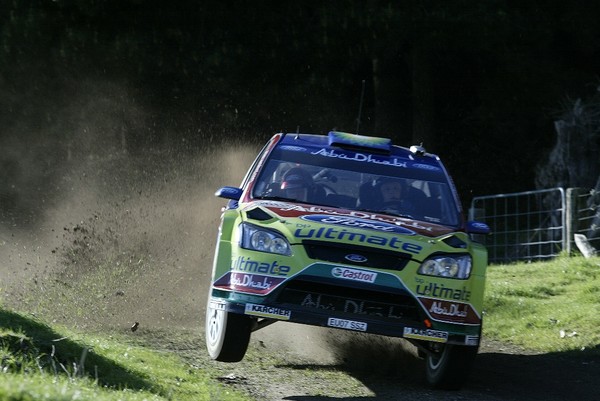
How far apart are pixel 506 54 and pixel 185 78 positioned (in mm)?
7847

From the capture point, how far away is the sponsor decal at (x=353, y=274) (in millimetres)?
8484

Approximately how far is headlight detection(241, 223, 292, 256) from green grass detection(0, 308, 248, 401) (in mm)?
1055

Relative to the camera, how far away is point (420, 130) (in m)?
28.8

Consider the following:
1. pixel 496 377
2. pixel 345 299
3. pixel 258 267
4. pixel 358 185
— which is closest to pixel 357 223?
pixel 345 299

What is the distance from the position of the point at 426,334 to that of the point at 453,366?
1.75ft

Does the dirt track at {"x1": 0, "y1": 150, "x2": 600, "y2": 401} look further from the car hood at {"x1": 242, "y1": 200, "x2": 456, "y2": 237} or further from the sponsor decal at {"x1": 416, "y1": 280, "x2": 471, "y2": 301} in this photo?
the car hood at {"x1": 242, "y1": 200, "x2": 456, "y2": 237}

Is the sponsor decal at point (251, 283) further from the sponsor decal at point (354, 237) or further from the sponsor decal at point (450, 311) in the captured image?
the sponsor decal at point (450, 311)

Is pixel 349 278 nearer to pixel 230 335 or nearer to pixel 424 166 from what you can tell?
pixel 230 335

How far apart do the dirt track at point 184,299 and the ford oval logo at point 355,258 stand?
988 mm

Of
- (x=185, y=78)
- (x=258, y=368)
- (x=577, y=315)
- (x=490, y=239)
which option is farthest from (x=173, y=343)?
(x=185, y=78)

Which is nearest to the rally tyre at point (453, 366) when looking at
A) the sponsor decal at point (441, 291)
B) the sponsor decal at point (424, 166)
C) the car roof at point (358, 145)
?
the sponsor decal at point (441, 291)

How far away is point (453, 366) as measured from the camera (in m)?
8.95

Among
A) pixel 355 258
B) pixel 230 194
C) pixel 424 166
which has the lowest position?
pixel 355 258


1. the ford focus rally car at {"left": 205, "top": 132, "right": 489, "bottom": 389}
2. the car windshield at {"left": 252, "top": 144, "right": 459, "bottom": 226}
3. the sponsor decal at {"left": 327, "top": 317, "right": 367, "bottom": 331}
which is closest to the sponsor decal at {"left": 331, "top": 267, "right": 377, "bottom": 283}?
the ford focus rally car at {"left": 205, "top": 132, "right": 489, "bottom": 389}
